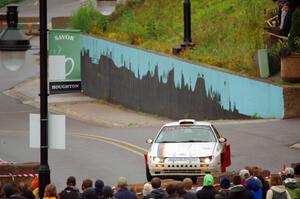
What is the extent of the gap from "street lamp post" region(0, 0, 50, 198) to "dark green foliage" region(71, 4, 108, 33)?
35553mm

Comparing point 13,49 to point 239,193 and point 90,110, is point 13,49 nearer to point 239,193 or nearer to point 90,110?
point 239,193

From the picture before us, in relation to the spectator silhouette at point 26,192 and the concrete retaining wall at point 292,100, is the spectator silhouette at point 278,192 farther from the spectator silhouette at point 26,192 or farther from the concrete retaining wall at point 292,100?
the concrete retaining wall at point 292,100

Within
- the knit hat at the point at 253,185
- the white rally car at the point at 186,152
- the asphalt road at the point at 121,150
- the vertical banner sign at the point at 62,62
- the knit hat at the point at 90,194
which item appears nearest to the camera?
the knit hat at the point at 90,194

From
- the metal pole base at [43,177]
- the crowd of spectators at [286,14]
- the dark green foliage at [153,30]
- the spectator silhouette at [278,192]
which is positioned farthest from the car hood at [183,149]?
the dark green foliage at [153,30]

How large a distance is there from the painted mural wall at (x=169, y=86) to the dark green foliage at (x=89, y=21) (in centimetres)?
110

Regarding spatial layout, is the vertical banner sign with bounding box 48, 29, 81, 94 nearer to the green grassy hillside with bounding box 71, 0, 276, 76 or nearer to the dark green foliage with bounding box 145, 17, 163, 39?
the green grassy hillside with bounding box 71, 0, 276, 76

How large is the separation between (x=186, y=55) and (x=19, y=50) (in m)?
27.1

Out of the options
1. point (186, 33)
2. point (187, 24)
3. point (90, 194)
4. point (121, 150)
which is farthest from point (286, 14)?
point (90, 194)

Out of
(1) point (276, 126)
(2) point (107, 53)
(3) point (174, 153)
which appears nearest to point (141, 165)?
(3) point (174, 153)

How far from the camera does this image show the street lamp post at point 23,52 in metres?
16.8

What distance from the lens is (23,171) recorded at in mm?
23562

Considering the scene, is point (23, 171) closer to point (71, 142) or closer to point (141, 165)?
point (141, 165)

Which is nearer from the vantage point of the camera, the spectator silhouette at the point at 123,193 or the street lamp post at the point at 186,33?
the spectator silhouette at the point at 123,193

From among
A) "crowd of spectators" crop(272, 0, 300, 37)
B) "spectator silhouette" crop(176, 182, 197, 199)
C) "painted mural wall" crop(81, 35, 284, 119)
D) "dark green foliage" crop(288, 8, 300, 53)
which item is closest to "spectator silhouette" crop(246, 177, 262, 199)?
"spectator silhouette" crop(176, 182, 197, 199)
